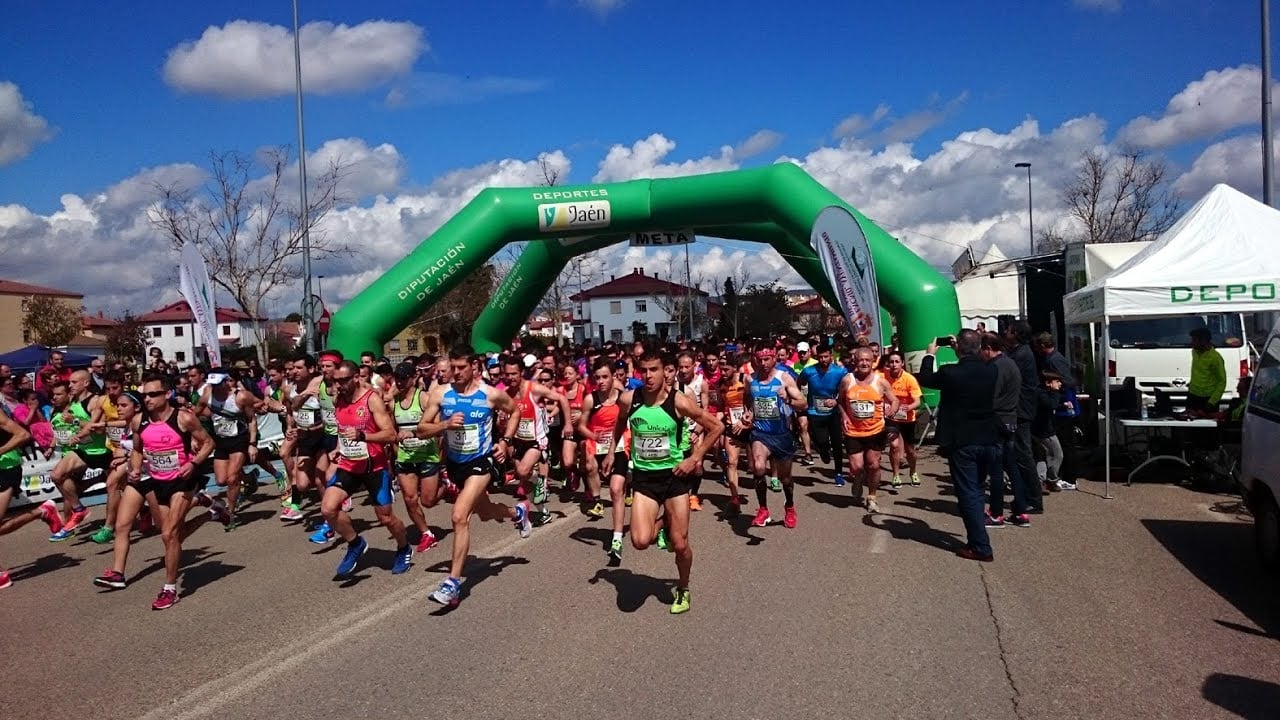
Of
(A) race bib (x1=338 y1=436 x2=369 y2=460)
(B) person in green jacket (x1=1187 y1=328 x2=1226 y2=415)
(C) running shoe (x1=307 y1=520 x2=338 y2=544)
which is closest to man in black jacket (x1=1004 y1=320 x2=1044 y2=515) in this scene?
(B) person in green jacket (x1=1187 y1=328 x2=1226 y2=415)

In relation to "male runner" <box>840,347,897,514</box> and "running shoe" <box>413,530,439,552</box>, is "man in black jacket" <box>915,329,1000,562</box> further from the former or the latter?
"running shoe" <box>413,530,439,552</box>

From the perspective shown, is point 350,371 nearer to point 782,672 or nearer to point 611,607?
point 611,607

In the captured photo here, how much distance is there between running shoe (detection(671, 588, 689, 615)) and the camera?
5758mm

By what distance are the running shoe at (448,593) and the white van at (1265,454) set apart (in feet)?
18.9

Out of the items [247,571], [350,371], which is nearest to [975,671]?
[350,371]

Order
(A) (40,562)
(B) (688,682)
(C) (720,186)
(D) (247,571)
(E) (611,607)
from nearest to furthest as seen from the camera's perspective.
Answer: (B) (688,682)
(E) (611,607)
(D) (247,571)
(A) (40,562)
(C) (720,186)

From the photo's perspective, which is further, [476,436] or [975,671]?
[476,436]

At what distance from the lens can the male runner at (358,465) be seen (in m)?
6.91

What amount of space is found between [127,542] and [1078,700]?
6.93 metres

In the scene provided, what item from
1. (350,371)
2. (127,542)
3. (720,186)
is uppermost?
(720,186)

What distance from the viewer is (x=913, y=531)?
8.16m

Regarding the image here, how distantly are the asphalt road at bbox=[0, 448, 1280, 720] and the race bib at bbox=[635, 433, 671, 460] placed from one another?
1.06m

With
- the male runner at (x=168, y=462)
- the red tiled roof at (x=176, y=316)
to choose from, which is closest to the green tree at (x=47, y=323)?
the red tiled roof at (x=176, y=316)

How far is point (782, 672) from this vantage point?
4.62m
